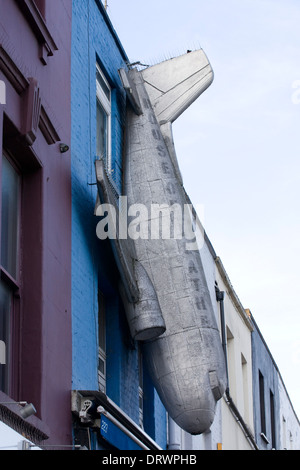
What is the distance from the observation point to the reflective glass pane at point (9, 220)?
36.1 ft

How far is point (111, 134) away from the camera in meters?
15.5

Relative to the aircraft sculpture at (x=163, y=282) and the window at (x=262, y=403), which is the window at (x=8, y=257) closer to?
the aircraft sculpture at (x=163, y=282)

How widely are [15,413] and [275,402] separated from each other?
21.0 m

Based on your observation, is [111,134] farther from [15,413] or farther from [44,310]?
[15,413]

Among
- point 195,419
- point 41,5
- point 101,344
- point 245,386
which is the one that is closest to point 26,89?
point 41,5

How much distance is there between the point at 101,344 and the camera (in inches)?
561

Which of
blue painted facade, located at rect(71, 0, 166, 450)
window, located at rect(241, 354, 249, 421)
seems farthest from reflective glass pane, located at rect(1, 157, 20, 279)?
window, located at rect(241, 354, 249, 421)

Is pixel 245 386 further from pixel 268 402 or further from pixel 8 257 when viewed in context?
pixel 8 257

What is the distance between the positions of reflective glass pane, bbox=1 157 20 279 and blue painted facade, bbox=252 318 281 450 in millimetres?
16156

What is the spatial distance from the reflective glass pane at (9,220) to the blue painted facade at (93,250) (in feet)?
4.31

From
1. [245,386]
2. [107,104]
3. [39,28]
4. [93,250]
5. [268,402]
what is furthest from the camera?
[268,402]

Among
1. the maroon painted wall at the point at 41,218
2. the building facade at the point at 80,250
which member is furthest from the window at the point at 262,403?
the maroon painted wall at the point at 41,218

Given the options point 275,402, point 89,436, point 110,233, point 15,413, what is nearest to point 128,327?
point 110,233

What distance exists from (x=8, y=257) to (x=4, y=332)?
0.78m
